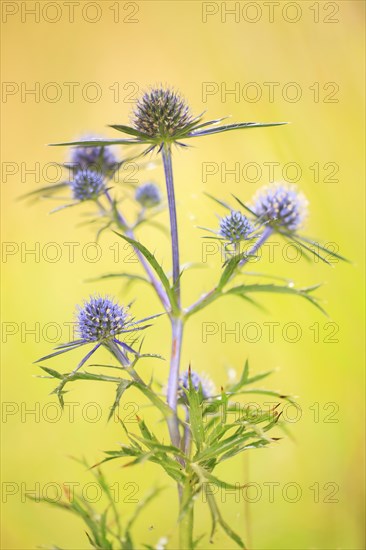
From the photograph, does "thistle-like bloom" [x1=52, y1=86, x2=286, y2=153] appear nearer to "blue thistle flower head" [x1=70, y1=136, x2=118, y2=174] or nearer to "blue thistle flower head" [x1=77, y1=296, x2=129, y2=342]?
"blue thistle flower head" [x1=77, y1=296, x2=129, y2=342]

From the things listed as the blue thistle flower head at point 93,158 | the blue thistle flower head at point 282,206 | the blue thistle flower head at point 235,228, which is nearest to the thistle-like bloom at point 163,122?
the blue thistle flower head at point 235,228

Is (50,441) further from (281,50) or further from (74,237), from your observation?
(281,50)

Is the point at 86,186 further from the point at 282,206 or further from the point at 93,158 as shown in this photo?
the point at 282,206

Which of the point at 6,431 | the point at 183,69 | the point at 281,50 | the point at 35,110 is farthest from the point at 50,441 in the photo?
the point at 281,50

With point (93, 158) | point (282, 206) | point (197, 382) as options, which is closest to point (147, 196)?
point (93, 158)

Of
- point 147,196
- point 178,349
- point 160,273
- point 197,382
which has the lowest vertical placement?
point 197,382

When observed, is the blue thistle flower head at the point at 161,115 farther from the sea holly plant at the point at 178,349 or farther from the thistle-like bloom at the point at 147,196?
Result: the thistle-like bloom at the point at 147,196

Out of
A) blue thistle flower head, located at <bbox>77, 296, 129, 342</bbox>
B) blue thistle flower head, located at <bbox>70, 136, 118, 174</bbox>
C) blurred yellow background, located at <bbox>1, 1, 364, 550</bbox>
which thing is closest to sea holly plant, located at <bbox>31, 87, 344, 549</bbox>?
blue thistle flower head, located at <bbox>77, 296, 129, 342</bbox>
